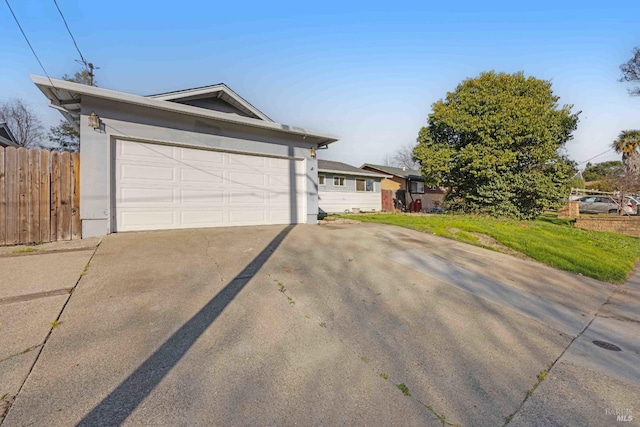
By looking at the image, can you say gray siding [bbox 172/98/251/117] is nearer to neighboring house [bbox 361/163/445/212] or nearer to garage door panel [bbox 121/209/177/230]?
garage door panel [bbox 121/209/177/230]

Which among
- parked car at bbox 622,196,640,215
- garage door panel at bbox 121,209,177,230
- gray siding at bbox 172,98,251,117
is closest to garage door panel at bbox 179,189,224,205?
garage door panel at bbox 121,209,177,230

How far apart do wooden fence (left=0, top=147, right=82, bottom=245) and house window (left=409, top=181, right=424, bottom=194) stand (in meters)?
24.7

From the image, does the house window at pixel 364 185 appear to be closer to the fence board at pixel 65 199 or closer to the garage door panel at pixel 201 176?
the garage door panel at pixel 201 176

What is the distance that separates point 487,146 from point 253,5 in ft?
40.2

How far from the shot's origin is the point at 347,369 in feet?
7.98

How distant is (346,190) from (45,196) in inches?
655

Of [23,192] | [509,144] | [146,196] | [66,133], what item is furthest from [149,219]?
[66,133]

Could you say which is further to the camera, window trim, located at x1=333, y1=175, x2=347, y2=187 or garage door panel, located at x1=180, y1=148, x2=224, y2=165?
window trim, located at x1=333, y1=175, x2=347, y2=187

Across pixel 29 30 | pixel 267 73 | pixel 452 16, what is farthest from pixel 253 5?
pixel 452 16

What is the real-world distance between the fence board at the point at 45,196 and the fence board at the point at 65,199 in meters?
0.18

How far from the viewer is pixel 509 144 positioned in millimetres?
14992

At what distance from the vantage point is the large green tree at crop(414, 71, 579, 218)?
14.7 m

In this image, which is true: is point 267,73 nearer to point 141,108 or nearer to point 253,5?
point 253,5

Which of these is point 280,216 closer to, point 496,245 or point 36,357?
point 496,245
